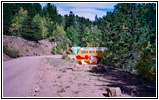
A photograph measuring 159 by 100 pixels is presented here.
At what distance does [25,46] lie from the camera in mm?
50562

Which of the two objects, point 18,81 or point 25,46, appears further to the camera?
point 25,46

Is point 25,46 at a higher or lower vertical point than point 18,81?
higher

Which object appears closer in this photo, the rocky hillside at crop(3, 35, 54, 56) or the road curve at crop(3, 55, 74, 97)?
the road curve at crop(3, 55, 74, 97)

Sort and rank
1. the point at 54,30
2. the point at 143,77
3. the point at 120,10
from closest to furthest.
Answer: the point at 143,77
the point at 120,10
the point at 54,30

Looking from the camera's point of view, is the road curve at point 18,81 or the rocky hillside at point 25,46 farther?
the rocky hillside at point 25,46

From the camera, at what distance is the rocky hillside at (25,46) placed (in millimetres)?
47078

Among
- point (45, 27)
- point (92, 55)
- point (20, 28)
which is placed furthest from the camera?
point (45, 27)

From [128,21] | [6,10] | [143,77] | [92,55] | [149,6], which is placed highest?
[6,10]

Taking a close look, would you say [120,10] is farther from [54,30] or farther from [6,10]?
[54,30]

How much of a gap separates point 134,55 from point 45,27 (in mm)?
50583

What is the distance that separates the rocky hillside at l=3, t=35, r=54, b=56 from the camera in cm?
4708

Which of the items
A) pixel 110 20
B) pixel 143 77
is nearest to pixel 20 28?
pixel 110 20

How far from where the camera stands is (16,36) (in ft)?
172

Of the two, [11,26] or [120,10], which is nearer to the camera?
[120,10]
